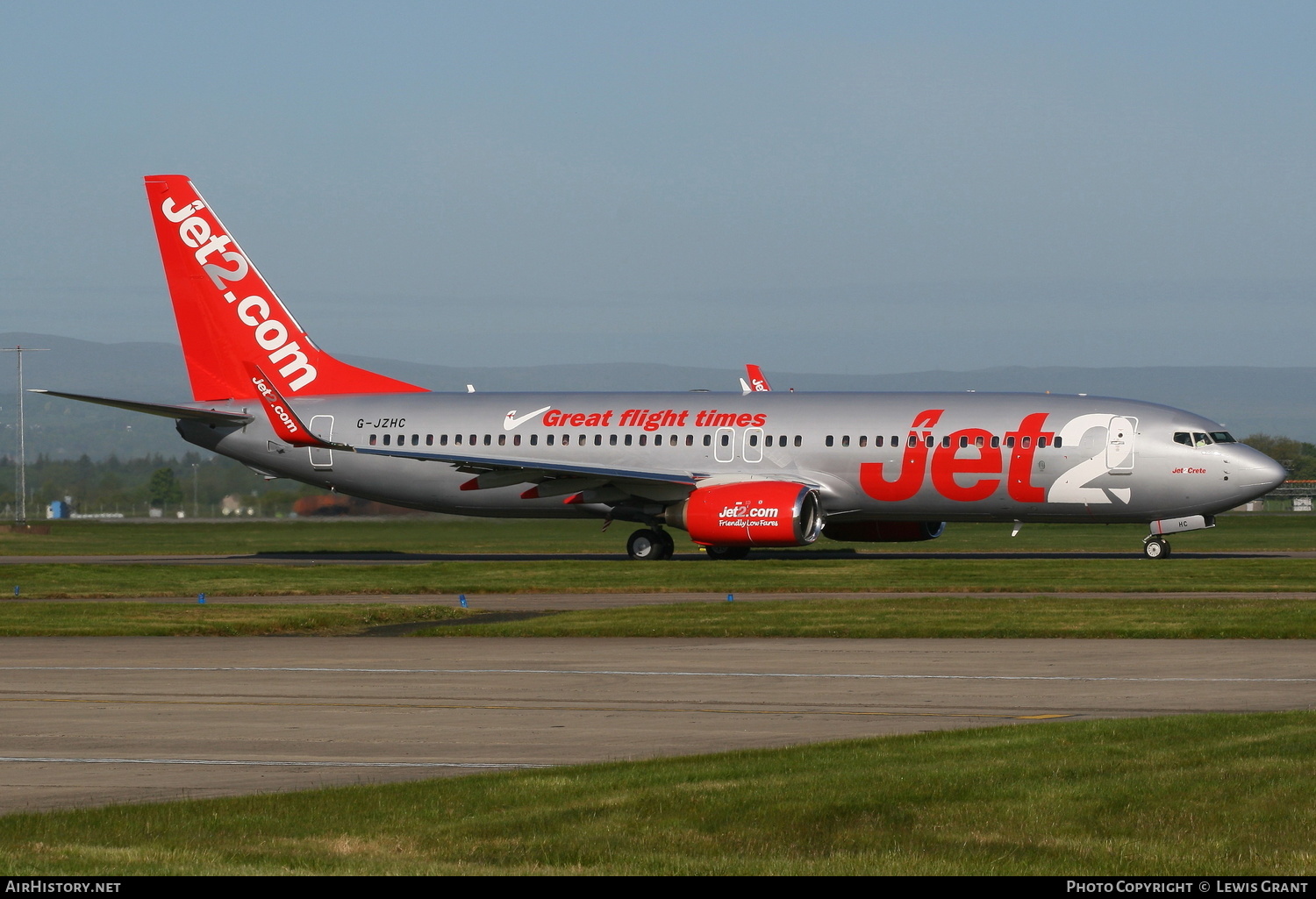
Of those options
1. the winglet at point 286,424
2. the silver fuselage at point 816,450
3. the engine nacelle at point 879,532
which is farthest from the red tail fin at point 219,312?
the engine nacelle at point 879,532

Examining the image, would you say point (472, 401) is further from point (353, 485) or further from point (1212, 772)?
point (1212, 772)

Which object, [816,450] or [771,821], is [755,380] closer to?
[816,450]

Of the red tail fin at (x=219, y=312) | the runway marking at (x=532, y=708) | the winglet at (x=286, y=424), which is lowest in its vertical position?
the runway marking at (x=532, y=708)

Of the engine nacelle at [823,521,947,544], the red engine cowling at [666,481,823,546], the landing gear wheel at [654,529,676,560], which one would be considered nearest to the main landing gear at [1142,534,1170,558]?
the engine nacelle at [823,521,947,544]

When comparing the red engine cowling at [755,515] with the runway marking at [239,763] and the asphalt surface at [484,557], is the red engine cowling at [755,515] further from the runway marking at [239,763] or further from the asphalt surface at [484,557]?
the runway marking at [239,763]

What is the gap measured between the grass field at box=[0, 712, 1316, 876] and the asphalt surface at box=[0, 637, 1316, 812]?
4.04 feet

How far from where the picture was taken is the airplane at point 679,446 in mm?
40469

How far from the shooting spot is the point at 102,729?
14.7 metres

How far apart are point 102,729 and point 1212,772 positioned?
9306 mm

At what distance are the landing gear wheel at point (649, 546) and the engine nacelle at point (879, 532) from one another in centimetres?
461

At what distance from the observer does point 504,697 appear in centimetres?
1706

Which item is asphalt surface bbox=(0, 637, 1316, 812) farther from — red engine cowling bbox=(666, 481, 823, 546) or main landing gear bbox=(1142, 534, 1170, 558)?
main landing gear bbox=(1142, 534, 1170, 558)

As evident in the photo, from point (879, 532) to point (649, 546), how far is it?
21.5 feet

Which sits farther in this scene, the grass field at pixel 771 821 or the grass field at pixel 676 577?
the grass field at pixel 676 577
